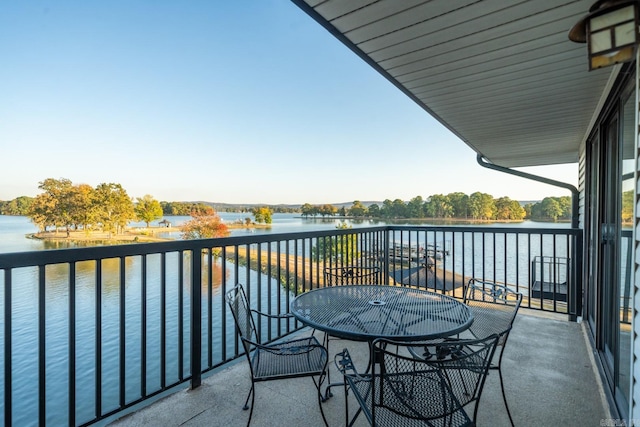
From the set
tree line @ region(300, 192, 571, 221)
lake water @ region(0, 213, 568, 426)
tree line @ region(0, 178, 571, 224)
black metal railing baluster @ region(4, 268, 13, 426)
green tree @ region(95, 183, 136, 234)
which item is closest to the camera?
black metal railing baluster @ region(4, 268, 13, 426)

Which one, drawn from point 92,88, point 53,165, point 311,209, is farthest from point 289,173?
point 53,165

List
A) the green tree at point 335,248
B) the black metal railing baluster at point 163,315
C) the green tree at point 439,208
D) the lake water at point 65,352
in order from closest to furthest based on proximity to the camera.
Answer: the black metal railing baluster at point 163,315
the green tree at point 335,248
the lake water at point 65,352
the green tree at point 439,208

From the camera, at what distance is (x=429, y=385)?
142cm

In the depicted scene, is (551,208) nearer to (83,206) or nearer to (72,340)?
(72,340)

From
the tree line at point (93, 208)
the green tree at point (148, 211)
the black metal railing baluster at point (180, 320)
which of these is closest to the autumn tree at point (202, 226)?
the tree line at point (93, 208)

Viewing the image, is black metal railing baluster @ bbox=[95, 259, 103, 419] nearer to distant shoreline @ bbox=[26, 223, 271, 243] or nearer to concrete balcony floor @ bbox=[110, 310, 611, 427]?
concrete balcony floor @ bbox=[110, 310, 611, 427]

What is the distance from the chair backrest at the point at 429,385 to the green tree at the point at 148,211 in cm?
2683

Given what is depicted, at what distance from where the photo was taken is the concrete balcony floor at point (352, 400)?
1.83 m

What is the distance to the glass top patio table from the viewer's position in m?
1.55

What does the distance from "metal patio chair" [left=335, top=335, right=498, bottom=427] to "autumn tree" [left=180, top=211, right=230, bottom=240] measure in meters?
24.0

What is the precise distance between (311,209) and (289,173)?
470 inches

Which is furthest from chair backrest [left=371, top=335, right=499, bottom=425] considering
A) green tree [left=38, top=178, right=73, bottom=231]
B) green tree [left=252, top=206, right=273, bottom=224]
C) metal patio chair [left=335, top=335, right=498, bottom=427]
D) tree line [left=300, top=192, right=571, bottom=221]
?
green tree [left=38, top=178, right=73, bottom=231]

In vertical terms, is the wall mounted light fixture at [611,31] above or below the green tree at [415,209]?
above

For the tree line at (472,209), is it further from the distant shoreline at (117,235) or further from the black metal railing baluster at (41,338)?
the distant shoreline at (117,235)
